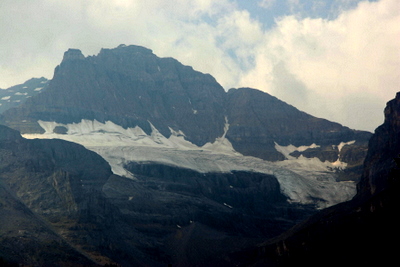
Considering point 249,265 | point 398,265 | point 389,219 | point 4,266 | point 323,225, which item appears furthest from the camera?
point 249,265

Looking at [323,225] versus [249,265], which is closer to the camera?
[323,225]

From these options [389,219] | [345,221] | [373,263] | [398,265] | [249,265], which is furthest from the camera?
[249,265]

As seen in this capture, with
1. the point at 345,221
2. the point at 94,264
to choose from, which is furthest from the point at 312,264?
the point at 94,264

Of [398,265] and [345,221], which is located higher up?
[345,221]

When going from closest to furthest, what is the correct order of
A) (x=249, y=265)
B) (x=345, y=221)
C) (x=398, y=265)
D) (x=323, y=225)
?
(x=398, y=265)
(x=345, y=221)
(x=323, y=225)
(x=249, y=265)

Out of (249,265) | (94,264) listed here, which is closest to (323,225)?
(249,265)

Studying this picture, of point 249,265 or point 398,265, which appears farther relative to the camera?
point 249,265

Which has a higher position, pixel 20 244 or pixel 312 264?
pixel 20 244

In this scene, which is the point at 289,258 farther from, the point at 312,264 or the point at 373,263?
the point at 373,263

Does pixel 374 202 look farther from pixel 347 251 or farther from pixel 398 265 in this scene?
pixel 398 265

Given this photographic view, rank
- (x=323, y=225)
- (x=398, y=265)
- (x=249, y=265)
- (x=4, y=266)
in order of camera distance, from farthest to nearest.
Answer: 1. (x=249, y=265)
2. (x=323, y=225)
3. (x=4, y=266)
4. (x=398, y=265)
